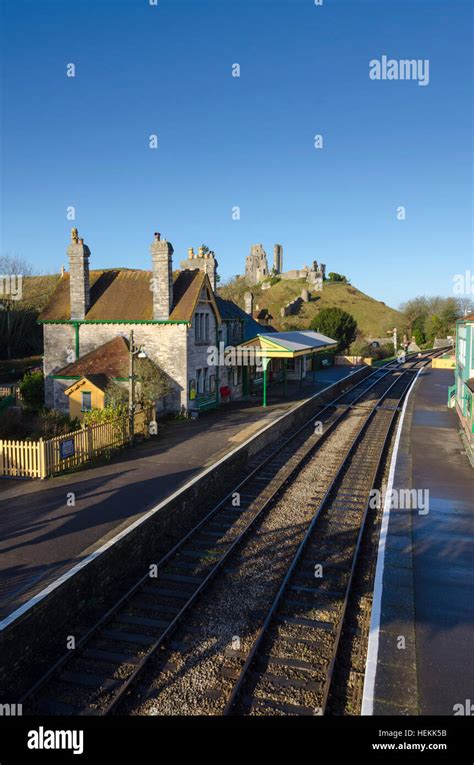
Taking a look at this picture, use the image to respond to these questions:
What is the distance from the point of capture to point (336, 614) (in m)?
10.4

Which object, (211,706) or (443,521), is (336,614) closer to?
(211,706)

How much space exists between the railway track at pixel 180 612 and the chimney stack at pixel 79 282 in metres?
13.4

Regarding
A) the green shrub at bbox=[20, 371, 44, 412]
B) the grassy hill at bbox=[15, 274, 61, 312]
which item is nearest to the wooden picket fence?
the green shrub at bbox=[20, 371, 44, 412]

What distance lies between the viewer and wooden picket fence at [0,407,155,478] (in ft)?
54.4

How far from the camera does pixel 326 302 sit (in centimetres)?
12512

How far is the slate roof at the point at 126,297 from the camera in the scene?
2742cm

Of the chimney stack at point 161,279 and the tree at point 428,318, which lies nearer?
the chimney stack at point 161,279

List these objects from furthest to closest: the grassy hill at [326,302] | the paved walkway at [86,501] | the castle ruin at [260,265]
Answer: the castle ruin at [260,265]
the grassy hill at [326,302]
the paved walkway at [86,501]

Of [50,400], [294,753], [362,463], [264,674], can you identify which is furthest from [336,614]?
[50,400]

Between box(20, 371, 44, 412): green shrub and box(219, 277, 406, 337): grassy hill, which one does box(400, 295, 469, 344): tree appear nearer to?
box(219, 277, 406, 337): grassy hill

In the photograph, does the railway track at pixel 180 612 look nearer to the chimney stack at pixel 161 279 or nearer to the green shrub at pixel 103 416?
the green shrub at pixel 103 416

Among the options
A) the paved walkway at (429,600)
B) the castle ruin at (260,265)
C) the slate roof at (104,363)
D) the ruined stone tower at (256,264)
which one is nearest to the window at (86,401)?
the slate roof at (104,363)

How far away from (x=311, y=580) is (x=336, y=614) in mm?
1417

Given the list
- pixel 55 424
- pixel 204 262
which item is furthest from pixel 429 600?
pixel 204 262
